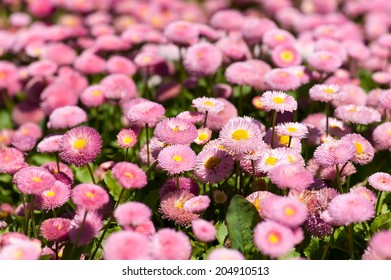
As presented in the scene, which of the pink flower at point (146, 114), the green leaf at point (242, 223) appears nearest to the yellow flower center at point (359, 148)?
the green leaf at point (242, 223)

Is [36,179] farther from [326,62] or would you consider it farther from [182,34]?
[326,62]

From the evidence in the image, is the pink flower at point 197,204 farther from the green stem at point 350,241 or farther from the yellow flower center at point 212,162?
the green stem at point 350,241

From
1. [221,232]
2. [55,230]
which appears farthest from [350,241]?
[55,230]

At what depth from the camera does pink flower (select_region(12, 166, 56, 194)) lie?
1.70 m

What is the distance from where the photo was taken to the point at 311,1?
4.28m

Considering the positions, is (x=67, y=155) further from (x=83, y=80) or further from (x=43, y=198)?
(x=83, y=80)

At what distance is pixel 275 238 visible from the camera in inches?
59.9

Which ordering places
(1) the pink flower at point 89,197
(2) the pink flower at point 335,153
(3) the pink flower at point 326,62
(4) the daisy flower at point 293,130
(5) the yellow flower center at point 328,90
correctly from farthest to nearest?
1. (3) the pink flower at point 326,62
2. (5) the yellow flower center at point 328,90
3. (4) the daisy flower at point 293,130
4. (2) the pink flower at point 335,153
5. (1) the pink flower at point 89,197

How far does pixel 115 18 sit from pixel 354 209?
300 cm

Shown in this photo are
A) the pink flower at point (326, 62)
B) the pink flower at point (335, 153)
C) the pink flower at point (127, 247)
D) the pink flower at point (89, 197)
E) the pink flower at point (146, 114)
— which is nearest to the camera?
the pink flower at point (127, 247)

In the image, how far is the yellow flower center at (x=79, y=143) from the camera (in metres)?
1.91

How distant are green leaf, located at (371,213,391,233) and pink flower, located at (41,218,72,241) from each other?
958mm

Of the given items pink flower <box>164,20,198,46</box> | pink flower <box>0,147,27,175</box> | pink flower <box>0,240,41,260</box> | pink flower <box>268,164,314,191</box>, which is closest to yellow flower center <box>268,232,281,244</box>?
pink flower <box>268,164,314,191</box>
